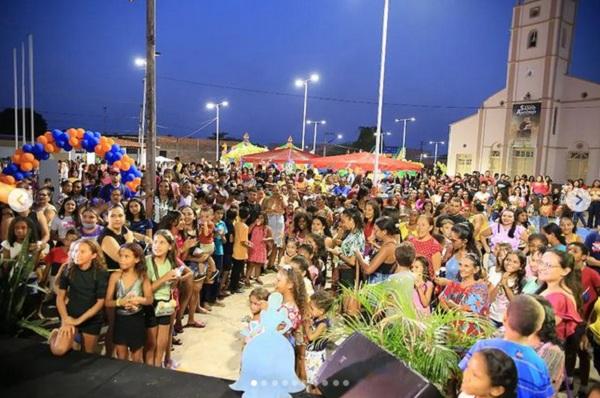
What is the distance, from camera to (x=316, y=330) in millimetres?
4059

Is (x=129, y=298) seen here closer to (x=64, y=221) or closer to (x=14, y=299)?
(x=14, y=299)

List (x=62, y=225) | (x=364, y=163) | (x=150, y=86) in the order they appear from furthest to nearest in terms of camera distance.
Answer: (x=364, y=163) < (x=150, y=86) < (x=62, y=225)

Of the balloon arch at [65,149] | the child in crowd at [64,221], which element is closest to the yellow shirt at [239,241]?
the child in crowd at [64,221]

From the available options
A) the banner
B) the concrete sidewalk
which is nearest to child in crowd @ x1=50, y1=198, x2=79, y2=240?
the concrete sidewalk

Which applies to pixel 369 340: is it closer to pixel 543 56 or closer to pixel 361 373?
pixel 361 373

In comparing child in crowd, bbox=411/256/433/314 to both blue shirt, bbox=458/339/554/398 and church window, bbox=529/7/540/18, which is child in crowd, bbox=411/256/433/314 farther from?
church window, bbox=529/7/540/18

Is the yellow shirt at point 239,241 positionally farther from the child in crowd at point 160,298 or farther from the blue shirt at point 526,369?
the blue shirt at point 526,369

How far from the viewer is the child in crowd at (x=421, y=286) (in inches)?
166

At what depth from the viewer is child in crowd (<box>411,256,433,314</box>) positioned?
4.22m

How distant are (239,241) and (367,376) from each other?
5691mm

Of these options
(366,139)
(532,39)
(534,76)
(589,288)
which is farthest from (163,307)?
(366,139)

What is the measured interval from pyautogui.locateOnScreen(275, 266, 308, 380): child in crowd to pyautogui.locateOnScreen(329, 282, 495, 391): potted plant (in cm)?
95

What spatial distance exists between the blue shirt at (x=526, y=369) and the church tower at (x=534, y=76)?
37203 millimetres

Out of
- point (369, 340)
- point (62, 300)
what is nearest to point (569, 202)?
point (369, 340)
